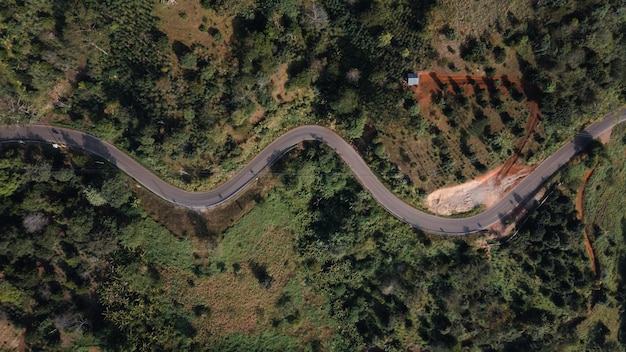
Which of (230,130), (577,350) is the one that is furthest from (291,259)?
(577,350)

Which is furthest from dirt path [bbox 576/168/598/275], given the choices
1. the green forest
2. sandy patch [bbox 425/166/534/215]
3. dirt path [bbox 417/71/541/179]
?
dirt path [bbox 417/71/541/179]

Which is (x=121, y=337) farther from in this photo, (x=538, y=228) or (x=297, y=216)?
(x=538, y=228)

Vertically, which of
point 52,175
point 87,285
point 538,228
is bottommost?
point 538,228

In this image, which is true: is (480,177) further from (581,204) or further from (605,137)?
(605,137)

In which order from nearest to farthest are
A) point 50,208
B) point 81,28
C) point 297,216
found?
point 81,28, point 50,208, point 297,216

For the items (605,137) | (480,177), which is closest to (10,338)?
(480,177)

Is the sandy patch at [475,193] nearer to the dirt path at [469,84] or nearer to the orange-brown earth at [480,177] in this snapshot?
the orange-brown earth at [480,177]
